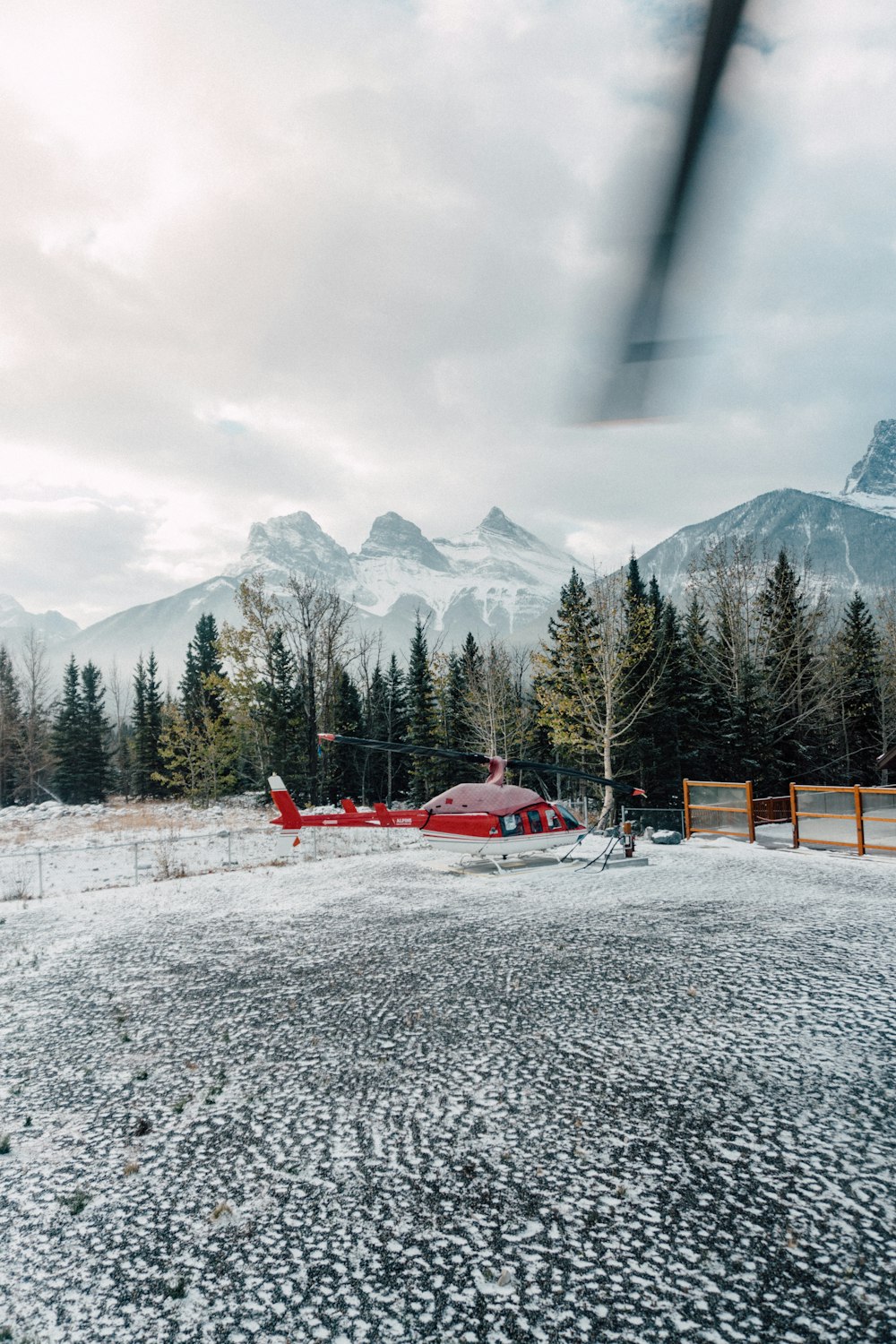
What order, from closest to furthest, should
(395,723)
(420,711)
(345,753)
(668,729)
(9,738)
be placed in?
(668,729) < (420,711) < (345,753) < (395,723) < (9,738)

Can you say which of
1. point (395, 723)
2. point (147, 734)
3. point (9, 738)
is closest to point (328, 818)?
point (395, 723)

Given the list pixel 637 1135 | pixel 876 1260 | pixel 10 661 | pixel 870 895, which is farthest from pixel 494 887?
pixel 10 661

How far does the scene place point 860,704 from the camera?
→ 4050 cm

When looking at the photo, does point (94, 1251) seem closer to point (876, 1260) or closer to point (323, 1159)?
point (323, 1159)

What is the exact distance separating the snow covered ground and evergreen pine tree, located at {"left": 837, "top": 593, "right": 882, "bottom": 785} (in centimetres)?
3483

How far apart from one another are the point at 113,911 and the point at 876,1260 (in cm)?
1283

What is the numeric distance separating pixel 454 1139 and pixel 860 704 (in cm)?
4327

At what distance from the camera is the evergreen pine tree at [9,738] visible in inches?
1949

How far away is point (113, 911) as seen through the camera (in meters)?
13.0

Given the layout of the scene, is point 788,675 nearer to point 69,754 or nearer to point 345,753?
point 345,753

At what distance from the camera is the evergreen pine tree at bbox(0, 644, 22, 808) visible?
162 feet

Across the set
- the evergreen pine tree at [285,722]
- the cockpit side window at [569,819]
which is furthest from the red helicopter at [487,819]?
the evergreen pine tree at [285,722]

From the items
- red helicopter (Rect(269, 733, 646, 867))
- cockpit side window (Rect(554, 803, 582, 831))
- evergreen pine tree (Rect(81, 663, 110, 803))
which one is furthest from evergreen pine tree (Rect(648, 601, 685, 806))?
evergreen pine tree (Rect(81, 663, 110, 803))

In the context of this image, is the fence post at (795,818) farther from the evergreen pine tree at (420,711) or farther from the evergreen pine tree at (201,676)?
the evergreen pine tree at (201,676)
